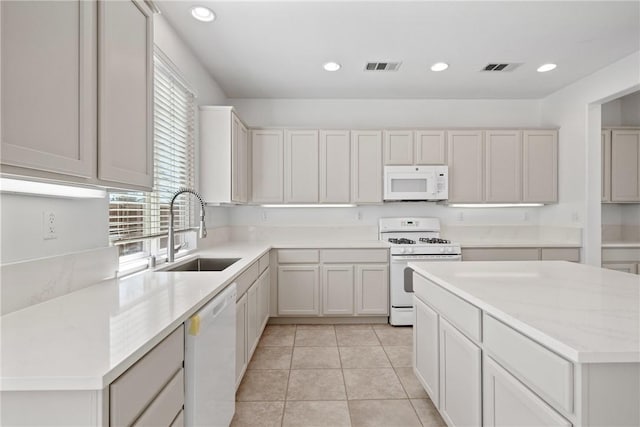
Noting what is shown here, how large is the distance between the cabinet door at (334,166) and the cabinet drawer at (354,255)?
655mm

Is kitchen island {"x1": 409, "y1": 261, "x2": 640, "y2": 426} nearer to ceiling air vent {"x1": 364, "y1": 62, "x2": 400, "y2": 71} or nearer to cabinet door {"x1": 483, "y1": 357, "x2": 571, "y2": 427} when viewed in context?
cabinet door {"x1": 483, "y1": 357, "x2": 571, "y2": 427}

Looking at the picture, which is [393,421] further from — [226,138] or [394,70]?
[394,70]

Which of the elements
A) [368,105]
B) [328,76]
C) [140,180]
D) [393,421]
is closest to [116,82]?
[140,180]

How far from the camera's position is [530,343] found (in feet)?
3.50

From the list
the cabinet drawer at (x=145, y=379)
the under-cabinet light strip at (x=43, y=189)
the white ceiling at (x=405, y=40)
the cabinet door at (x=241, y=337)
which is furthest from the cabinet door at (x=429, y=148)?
the cabinet drawer at (x=145, y=379)

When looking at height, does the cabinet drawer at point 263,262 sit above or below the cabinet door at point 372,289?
above

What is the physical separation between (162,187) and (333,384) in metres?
1.96

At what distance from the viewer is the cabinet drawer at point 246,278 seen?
7.35ft

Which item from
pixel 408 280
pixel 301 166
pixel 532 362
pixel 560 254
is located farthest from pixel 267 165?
pixel 560 254

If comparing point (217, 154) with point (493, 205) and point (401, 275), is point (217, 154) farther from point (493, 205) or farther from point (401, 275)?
point (493, 205)

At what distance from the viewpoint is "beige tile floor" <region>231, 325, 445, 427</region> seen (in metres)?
2.02

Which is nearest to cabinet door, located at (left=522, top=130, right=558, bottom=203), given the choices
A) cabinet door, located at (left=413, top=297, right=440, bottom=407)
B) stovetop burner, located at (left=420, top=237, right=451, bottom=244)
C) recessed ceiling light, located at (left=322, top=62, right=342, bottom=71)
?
stovetop burner, located at (left=420, top=237, right=451, bottom=244)

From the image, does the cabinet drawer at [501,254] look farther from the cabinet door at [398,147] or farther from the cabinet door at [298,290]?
the cabinet door at [298,290]

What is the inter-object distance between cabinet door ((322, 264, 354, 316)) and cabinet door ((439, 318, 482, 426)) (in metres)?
1.93
